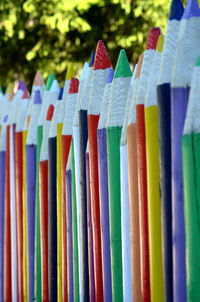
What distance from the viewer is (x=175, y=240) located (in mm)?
2945

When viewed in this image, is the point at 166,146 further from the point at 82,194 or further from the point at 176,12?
the point at 82,194

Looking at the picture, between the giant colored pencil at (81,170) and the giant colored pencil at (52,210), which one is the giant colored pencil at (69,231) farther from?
the giant colored pencil at (52,210)

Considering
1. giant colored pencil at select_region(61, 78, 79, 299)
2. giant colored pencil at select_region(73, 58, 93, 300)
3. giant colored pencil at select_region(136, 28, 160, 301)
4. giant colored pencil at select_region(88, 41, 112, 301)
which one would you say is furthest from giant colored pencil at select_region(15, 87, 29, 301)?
giant colored pencil at select_region(136, 28, 160, 301)

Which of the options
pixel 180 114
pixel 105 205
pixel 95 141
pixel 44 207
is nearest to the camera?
pixel 180 114

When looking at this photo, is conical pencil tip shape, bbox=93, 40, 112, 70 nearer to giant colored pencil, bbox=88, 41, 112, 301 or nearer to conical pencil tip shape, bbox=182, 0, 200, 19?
giant colored pencil, bbox=88, 41, 112, 301

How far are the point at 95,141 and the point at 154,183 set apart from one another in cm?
71

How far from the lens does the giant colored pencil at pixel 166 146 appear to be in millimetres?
3031

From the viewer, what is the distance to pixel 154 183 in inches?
125

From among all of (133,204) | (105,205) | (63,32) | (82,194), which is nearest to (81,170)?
(82,194)

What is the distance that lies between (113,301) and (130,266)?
236 millimetres

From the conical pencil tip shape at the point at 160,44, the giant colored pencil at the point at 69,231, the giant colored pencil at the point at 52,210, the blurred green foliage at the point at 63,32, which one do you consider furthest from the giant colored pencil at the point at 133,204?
the blurred green foliage at the point at 63,32

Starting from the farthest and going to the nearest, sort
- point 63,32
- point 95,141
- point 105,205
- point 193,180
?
point 63,32 → point 95,141 → point 105,205 → point 193,180

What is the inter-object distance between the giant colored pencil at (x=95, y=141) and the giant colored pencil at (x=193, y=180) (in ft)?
3.43

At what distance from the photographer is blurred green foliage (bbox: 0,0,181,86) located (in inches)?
341
